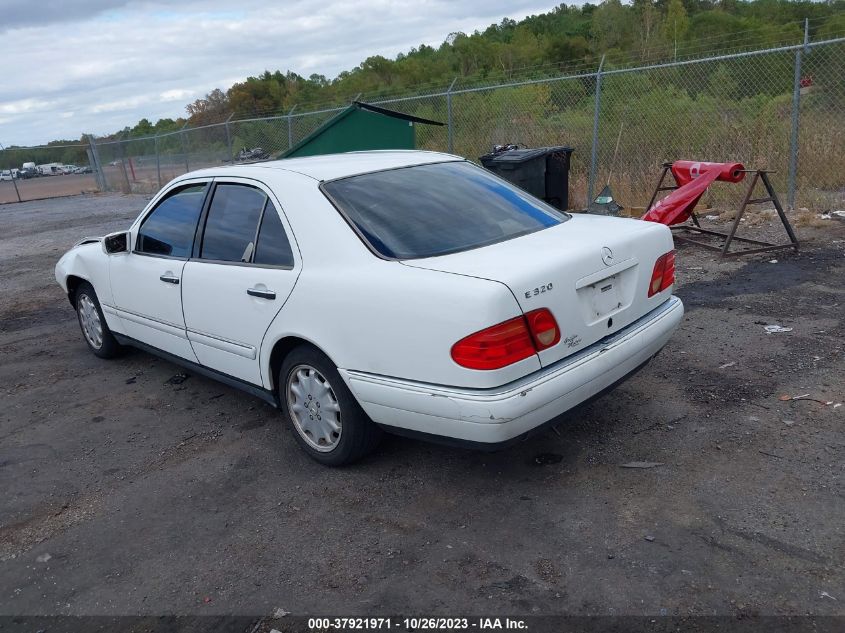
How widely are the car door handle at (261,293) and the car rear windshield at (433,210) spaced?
58 cm

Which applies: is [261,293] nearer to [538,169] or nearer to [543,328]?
[543,328]

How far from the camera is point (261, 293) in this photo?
389 centimetres

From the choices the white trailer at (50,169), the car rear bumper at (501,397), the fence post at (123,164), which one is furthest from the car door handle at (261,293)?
the white trailer at (50,169)

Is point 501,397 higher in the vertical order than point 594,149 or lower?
lower

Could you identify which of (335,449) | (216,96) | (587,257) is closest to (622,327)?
(587,257)

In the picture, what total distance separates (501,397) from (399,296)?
2.06 ft

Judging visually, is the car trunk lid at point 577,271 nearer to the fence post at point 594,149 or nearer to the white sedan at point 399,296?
the white sedan at point 399,296

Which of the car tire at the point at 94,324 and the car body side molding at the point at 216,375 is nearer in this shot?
the car body side molding at the point at 216,375

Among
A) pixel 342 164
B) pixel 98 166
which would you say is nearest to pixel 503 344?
pixel 342 164

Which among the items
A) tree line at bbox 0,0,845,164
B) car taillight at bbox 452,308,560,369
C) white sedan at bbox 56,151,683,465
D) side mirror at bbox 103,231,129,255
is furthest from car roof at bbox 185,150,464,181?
tree line at bbox 0,0,845,164

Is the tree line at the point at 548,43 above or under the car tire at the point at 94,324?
above

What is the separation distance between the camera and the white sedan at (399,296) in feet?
10.1

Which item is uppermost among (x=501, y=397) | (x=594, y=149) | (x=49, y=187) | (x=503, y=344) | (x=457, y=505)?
(x=503, y=344)

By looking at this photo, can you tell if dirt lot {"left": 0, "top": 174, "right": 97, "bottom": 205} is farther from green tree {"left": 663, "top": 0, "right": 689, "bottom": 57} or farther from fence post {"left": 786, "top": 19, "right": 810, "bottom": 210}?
fence post {"left": 786, "top": 19, "right": 810, "bottom": 210}
